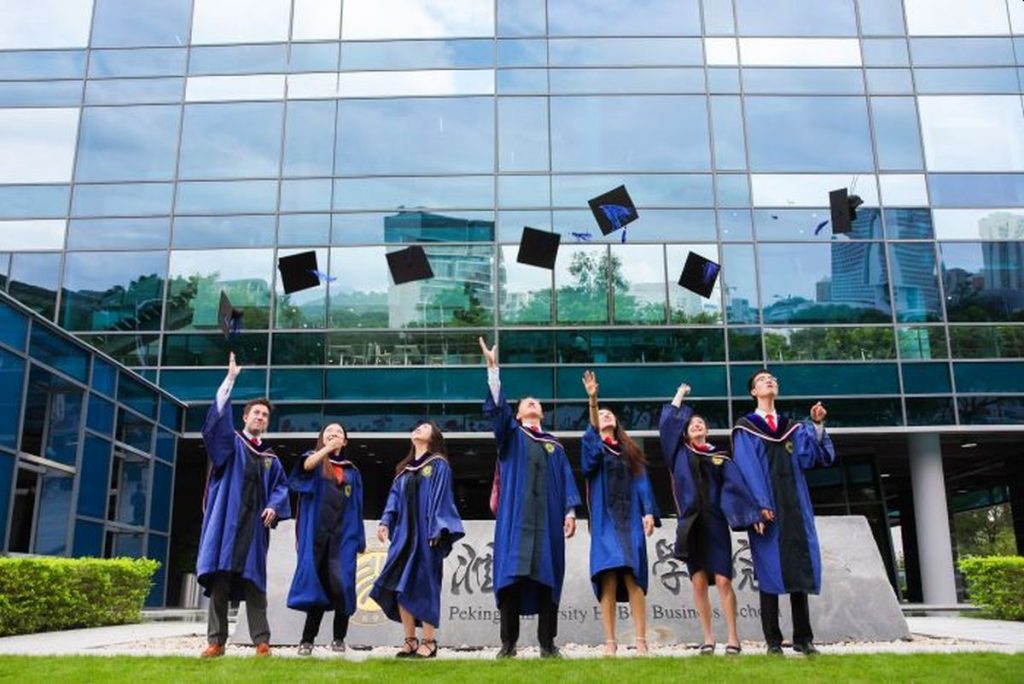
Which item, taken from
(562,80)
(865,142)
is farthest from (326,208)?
(865,142)

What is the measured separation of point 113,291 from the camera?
58.1ft

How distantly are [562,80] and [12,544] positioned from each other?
1274 cm

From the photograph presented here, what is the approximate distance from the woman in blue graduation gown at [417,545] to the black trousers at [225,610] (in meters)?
0.79

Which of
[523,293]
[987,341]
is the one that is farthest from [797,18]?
[523,293]

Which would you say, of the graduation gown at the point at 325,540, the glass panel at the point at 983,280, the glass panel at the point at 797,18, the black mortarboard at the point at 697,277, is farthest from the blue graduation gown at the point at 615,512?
the glass panel at the point at 797,18

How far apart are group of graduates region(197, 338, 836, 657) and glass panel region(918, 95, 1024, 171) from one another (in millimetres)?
13811

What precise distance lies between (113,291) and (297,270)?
7.61 m

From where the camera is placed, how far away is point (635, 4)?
1941 cm

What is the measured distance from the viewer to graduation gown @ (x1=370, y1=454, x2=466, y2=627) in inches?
256

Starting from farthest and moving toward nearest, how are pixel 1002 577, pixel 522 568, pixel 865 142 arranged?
pixel 865 142, pixel 1002 577, pixel 522 568

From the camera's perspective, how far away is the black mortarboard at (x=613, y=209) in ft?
35.6

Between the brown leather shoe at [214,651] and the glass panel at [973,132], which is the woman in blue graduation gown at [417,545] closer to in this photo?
the brown leather shoe at [214,651]

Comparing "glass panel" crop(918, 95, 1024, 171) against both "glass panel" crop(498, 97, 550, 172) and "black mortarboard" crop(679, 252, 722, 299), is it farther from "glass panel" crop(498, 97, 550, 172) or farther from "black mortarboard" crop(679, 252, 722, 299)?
"black mortarboard" crop(679, 252, 722, 299)

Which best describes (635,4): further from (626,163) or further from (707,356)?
(707,356)
